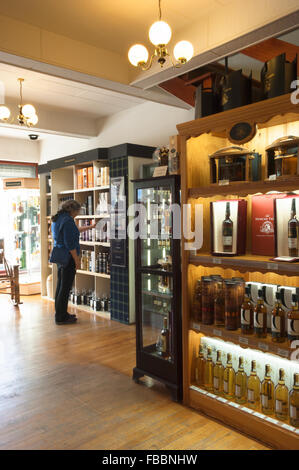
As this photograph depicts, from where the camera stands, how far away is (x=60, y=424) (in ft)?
9.14

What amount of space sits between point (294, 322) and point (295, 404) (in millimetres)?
536

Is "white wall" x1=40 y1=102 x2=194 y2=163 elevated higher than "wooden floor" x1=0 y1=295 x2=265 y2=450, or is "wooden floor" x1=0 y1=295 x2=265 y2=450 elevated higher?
"white wall" x1=40 y1=102 x2=194 y2=163

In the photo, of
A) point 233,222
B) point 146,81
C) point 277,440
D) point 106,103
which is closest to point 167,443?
point 277,440

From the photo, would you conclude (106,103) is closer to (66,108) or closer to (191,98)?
(66,108)

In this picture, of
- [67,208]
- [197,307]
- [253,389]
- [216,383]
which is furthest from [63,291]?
[253,389]

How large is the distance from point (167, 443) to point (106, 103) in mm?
5044

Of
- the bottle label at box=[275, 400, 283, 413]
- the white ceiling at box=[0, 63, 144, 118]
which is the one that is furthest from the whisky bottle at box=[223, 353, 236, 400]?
the white ceiling at box=[0, 63, 144, 118]

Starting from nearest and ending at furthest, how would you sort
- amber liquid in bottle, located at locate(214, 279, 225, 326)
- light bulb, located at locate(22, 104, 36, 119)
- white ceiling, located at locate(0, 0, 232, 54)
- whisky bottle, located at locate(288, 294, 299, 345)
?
whisky bottle, located at locate(288, 294, 299, 345) < amber liquid in bottle, located at locate(214, 279, 225, 326) < white ceiling, located at locate(0, 0, 232, 54) < light bulb, located at locate(22, 104, 36, 119)

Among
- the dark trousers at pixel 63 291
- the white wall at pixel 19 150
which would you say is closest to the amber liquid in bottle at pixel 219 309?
the dark trousers at pixel 63 291

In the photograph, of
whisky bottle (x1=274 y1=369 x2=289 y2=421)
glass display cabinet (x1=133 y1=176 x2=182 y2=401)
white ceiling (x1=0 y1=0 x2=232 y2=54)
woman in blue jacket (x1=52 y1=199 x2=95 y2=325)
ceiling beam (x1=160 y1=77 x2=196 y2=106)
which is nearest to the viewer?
whisky bottle (x1=274 y1=369 x2=289 y2=421)

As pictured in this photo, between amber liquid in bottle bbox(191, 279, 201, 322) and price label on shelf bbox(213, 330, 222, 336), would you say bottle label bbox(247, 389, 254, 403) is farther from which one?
amber liquid in bottle bbox(191, 279, 201, 322)

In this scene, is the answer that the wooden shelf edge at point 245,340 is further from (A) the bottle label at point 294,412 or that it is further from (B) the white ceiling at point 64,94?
(B) the white ceiling at point 64,94

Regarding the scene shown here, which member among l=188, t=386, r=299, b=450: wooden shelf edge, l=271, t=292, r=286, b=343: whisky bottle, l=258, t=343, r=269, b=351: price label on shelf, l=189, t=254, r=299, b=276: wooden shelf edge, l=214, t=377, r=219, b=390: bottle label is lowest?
l=188, t=386, r=299, b=450: wooden shelf edge

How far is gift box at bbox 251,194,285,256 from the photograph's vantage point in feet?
8.84
